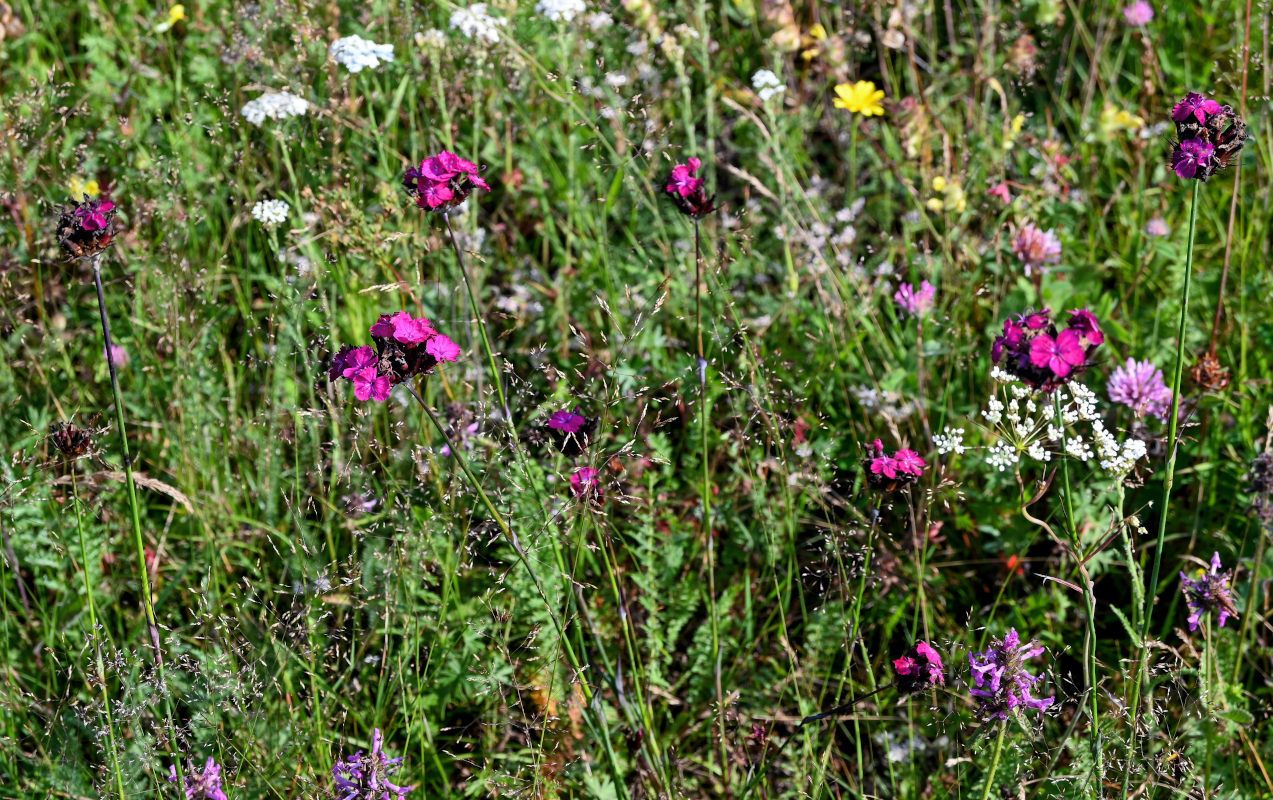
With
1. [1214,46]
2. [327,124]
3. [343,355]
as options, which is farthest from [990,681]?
[1214,46]

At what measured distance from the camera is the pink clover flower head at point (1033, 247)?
2645mm

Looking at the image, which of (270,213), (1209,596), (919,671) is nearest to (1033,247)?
(1209,596)

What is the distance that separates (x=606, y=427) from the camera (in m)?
1.81

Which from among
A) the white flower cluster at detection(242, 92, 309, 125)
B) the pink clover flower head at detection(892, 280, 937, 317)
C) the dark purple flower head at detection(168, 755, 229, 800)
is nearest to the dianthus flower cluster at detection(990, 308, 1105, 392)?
the pink clover flower head at detection(892, 280, 937, 317)

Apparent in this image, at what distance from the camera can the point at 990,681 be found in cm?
155

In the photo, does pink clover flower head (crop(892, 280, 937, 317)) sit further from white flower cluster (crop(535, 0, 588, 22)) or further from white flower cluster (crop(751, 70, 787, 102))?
white flower cluster (crop(535, 0, 588, 22))

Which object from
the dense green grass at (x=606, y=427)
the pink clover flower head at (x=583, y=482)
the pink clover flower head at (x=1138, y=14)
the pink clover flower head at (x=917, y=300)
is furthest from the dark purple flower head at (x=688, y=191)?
the pink clover flower head at (x=1138, y=14)

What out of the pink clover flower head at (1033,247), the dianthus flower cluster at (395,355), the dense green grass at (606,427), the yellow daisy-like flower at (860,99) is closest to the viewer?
the dianthus flower cluster at (395,355)

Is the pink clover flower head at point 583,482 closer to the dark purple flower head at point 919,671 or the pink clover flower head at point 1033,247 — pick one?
the dark purple flower head at point 919,671

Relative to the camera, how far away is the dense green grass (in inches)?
75.0

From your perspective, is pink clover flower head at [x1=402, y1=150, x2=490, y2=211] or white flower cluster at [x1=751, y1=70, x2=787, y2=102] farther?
white flower cluster at [x1=751, y1=70, x2=787, y2=102]

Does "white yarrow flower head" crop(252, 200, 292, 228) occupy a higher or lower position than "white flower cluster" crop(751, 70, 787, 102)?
lower

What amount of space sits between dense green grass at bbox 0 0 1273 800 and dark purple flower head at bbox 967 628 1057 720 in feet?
0.29

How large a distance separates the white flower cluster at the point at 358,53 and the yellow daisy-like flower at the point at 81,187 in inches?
28.0
